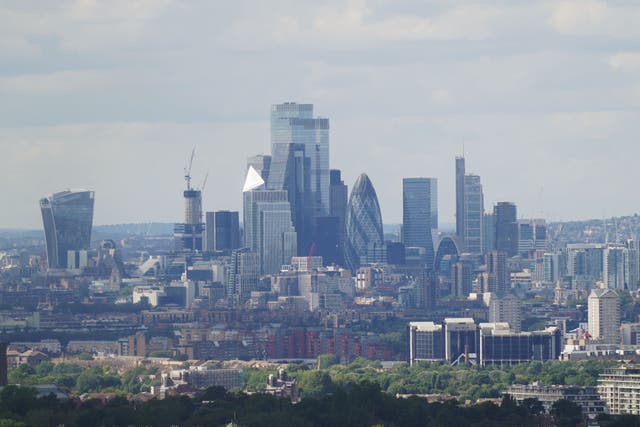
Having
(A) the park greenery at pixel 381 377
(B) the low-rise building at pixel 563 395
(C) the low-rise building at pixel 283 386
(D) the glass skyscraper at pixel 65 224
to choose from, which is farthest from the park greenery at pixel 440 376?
(D) the glass skyscraper at pixel 65 224

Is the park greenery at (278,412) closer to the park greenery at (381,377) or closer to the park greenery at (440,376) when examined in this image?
the park greenery at (440,376)

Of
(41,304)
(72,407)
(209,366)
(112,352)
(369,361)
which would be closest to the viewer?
(72,407)

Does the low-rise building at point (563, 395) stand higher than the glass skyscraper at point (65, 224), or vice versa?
the glass skyscraper at point (65, 224)

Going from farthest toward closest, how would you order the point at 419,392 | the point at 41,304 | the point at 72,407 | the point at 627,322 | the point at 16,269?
the point at 16,269 < the point at 41,304 < the point at 627,322 < the point at 419,392 < the point at 72,407

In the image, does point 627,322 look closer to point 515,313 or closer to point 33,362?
point 515,313

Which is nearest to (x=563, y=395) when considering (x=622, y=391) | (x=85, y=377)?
(x=622, y=391)

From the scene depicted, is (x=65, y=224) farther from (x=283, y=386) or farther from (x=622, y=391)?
(x=622, y=391)

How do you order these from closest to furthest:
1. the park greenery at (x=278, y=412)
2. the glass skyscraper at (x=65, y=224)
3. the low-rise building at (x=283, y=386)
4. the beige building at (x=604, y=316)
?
the park greenery at (x=278, y=412) < the low-rise building at (x=283, y=386) < the beige building at (x=604, y=316) < the glass skyscraper at (x=65, y=224)

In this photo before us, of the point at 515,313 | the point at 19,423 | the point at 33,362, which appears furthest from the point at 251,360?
the point at 19,423

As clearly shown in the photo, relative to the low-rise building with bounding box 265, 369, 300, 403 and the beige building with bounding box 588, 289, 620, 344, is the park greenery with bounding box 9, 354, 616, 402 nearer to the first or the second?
the low-rise building with bounding box 265, 369, 300, 403
